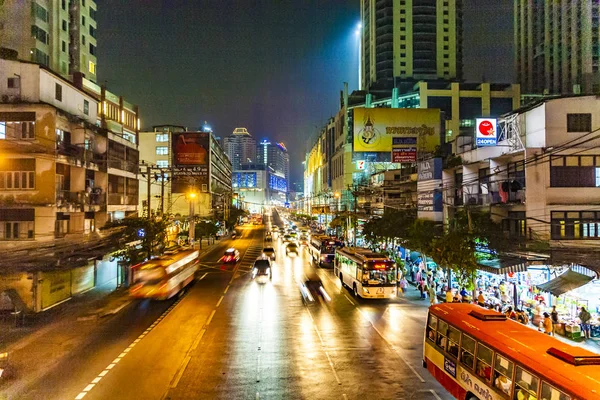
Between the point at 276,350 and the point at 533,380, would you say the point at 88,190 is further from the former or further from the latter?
the point at 533,380

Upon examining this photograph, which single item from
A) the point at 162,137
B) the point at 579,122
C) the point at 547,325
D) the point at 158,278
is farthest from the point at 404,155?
the point at 162,137

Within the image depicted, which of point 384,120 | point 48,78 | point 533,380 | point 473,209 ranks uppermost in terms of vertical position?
point 384,120

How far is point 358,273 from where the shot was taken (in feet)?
93.1

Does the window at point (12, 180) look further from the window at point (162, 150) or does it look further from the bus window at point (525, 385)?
the window at point (162, 150)

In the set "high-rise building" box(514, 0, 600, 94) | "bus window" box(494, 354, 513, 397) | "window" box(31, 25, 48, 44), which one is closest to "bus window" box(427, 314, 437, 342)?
"bus window" box(494, 354, 513, 397)

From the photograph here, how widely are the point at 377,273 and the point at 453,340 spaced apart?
1507cm

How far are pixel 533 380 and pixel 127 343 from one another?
48.2 feet

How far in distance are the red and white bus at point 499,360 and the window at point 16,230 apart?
24.5 metres

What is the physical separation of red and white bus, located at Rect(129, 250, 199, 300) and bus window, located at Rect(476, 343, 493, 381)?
1914 cm

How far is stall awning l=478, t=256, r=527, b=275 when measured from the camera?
21.9 metres

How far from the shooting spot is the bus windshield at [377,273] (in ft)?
89.8

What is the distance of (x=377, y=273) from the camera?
27406 millimetres

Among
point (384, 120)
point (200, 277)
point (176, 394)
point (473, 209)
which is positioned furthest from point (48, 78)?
point (384, 120)

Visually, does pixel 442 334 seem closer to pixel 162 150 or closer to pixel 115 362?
pixel 115 362
